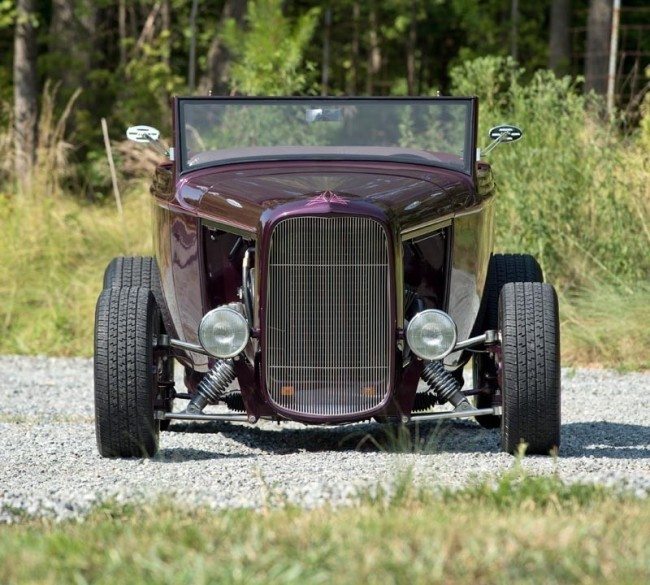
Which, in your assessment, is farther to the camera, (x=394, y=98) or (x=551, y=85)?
(x=551, y=85)

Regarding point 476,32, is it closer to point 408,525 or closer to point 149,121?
point 149,121

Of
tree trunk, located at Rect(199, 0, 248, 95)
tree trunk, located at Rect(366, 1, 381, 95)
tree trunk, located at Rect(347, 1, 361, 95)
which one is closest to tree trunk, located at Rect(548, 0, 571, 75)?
tree trunk, located at Rect(199, 0, 248, 95)

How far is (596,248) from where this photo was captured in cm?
1087

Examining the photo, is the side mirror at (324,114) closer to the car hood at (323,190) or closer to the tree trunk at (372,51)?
the car hood at (323,190)

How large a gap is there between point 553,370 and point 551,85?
19.3 ft

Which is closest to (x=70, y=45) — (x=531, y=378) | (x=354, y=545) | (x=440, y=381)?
(x=440, y=381)

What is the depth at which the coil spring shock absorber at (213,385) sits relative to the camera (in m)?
6.08

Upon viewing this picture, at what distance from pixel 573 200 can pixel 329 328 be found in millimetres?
5379

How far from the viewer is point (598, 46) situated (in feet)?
67.1

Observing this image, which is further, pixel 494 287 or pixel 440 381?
pixel 494 287

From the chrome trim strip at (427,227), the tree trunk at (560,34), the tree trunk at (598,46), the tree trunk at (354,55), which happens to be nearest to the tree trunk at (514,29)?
the tree trunk at (560,34)

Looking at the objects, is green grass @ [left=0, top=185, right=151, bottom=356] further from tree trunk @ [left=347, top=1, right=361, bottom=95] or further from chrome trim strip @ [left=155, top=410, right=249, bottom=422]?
tree trunk @ [left=347, top=1, right=361, bottom=95]

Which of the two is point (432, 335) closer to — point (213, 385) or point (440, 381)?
point (440, 381)

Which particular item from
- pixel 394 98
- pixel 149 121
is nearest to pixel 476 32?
pixel 149 121
